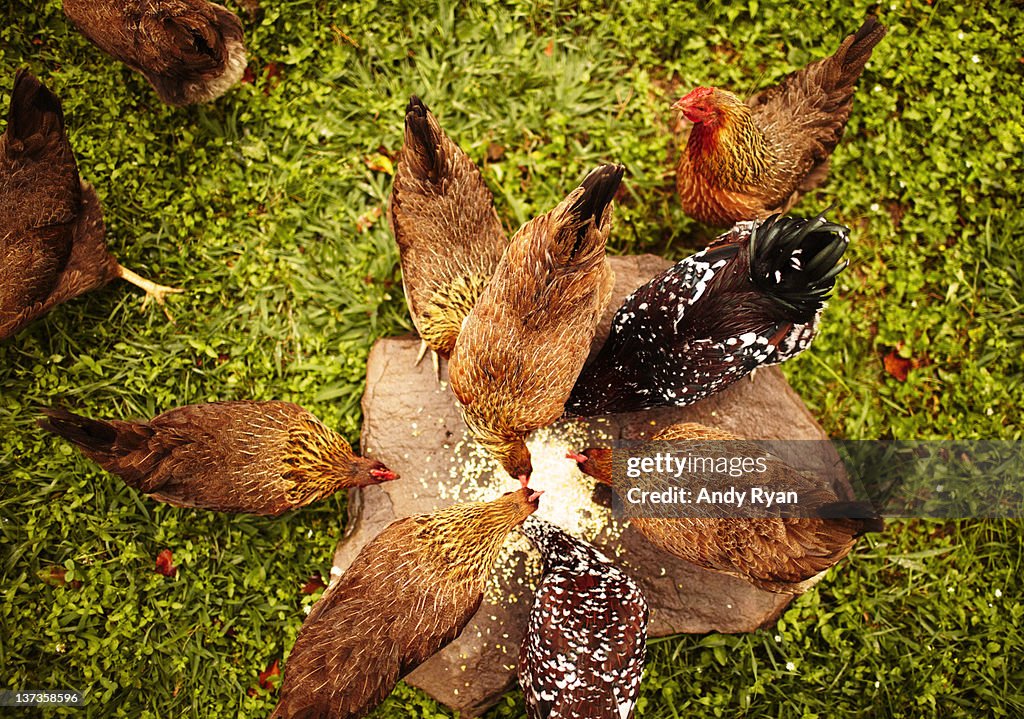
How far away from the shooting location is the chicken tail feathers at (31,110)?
3131 mm

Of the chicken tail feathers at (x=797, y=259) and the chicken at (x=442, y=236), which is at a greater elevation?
the chicken tail feathers at (x=797, y=259)

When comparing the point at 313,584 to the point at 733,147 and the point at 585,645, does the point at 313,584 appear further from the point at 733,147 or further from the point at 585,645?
the point at 733,147

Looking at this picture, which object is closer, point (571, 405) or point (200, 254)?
point (571, 405)

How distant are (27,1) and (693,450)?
15.8 ft

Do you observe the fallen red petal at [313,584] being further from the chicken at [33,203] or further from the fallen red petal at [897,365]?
the fallen red petal at [897,365]

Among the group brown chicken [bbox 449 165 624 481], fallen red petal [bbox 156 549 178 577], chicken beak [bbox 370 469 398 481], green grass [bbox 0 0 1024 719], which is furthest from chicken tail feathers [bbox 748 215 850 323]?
fallen red petal [bbox 156 549 178 577]

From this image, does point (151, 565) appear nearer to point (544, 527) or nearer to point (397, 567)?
point (397, 567)

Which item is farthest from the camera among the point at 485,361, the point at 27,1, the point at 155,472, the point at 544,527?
the point at 27,1

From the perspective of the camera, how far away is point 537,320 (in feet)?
9.37

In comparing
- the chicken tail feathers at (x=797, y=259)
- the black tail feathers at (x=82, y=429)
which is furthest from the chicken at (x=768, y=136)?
the black tail feathers at (x=82, y=429)

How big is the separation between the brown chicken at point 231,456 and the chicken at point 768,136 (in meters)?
2.34

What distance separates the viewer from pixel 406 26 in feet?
14.0

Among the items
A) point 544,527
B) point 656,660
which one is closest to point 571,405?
point 544,527

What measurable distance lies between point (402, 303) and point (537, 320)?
1412 mm
